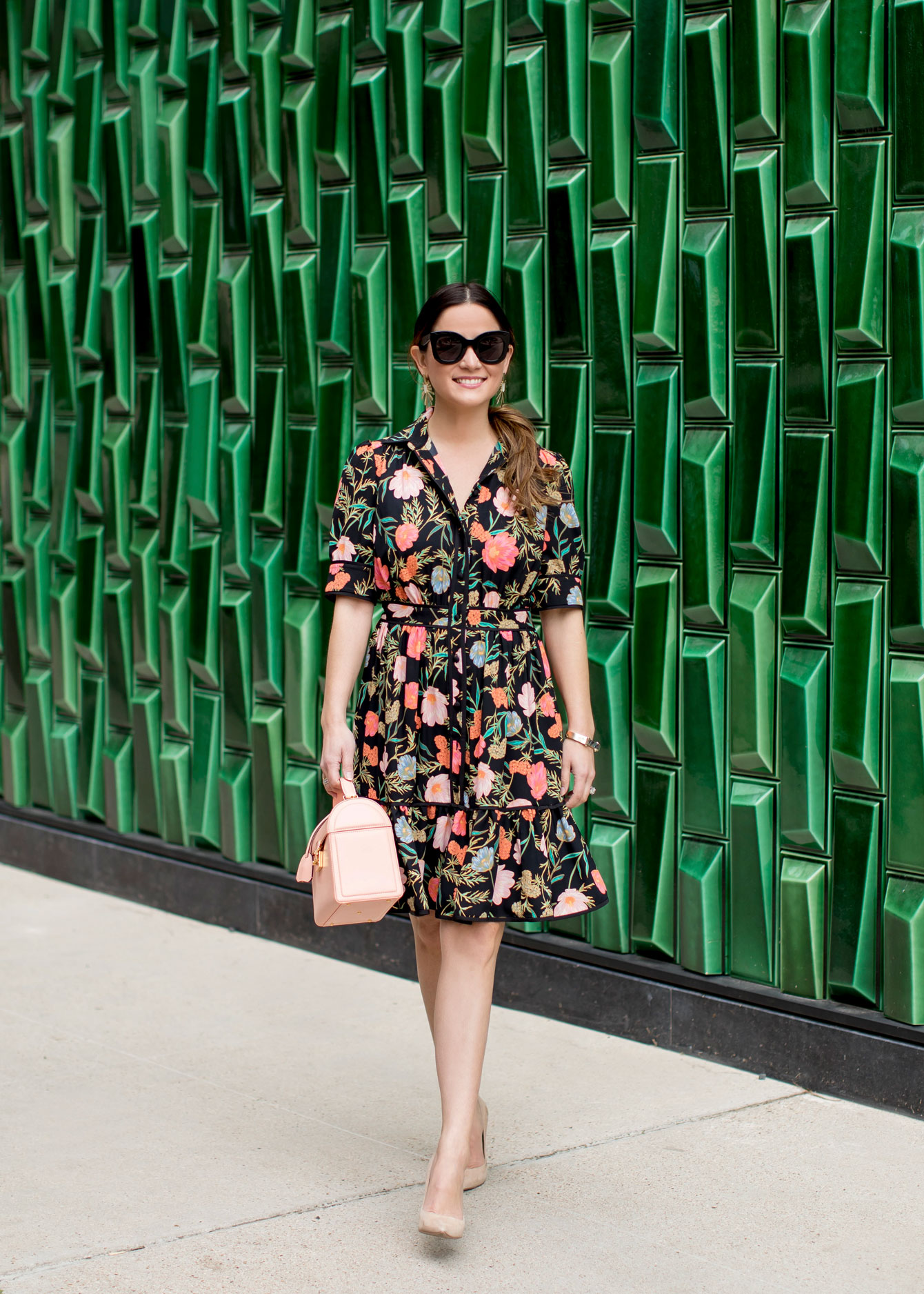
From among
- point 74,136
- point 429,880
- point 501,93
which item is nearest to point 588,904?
point 429,880

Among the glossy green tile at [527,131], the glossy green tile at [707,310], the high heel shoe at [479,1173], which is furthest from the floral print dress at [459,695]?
the glossy green tile at [527,131]

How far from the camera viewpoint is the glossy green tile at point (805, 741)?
14.8 feet

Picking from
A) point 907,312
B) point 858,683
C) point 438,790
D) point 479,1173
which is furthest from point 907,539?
point 479,1173

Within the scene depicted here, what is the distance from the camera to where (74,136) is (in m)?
6.76

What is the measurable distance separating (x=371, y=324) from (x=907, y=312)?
6.62 feet

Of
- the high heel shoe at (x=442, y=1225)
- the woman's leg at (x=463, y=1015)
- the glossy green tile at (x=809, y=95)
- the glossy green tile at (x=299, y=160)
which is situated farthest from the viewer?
the glossy green tile at (x=299, y=160)

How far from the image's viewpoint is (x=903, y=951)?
432cm

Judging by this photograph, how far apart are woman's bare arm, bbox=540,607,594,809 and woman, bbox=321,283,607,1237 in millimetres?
21

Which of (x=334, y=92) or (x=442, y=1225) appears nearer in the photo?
(x=442, y=1225)

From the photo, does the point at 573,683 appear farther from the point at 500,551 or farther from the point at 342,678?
the point at 342,678

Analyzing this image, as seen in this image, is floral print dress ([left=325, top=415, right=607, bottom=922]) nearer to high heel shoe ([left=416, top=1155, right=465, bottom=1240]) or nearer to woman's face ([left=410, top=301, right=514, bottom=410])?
woman's face ([left=410, top=301, right=514, bottom=410])

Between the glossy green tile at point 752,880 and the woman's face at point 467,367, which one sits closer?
the woman's face at point 467,367

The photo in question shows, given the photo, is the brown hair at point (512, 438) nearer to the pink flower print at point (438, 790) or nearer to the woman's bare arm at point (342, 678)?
the woman's bare arm at point (342, 678)

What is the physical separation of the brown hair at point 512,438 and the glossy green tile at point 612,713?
1.29m
